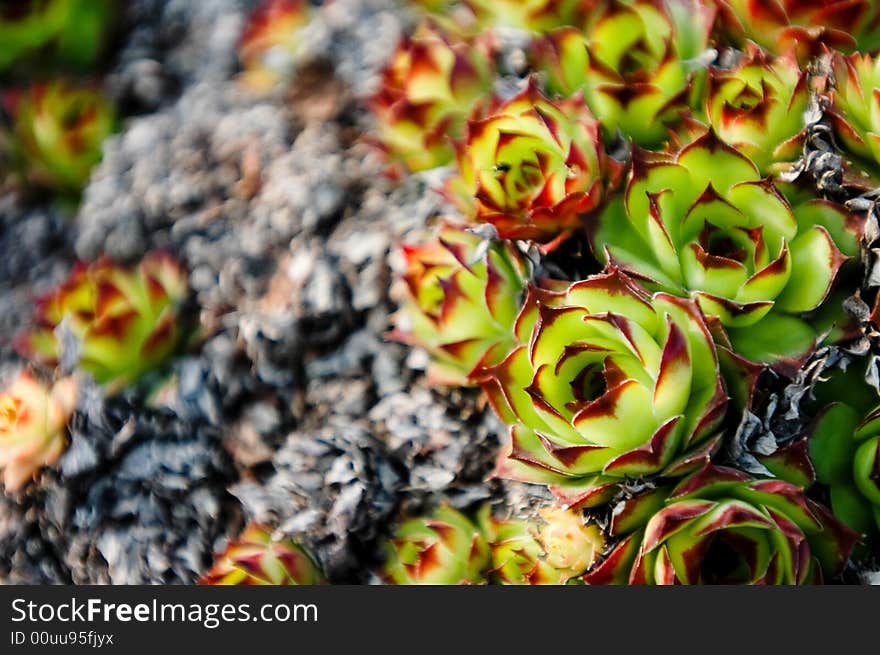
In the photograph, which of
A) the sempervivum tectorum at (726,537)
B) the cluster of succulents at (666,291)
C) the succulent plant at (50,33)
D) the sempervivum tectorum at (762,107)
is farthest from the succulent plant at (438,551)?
the succulent plant at (50,33)

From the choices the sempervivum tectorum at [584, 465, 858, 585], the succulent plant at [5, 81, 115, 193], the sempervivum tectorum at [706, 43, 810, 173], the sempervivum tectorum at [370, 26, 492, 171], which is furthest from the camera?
the succulent plant at [5, 81, 115, 193]

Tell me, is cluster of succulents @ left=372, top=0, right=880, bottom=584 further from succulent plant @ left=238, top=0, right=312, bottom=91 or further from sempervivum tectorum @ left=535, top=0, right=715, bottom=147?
succulent plant @ left=238, top=0, right=312, bottom=91

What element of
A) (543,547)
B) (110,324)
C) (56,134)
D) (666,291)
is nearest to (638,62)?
(666,291)

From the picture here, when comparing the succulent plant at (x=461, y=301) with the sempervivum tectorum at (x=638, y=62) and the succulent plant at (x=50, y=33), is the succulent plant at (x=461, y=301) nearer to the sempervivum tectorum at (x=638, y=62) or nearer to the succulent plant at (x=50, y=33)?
the sempervivum tectorum at (x=638, y=62)

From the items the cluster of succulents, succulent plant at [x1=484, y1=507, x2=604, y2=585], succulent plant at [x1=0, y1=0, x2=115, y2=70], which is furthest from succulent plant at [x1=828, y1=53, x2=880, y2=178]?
succulent plant at [x1=0, y1=0, x2=115, y2=70]

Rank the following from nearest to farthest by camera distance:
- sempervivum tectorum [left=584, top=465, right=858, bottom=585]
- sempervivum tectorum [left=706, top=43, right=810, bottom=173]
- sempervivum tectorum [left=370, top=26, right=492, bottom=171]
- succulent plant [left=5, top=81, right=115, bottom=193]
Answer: sempervivum tectorum [left=584, top=465, right=858, bottom=585] → sempervivum tectorum [left=706, top=43, right=810, bottom=173] → sempervivum tectorum [left=370, top=26, right=492, bottom=171] → succulent plant [left=5, top=81, right=115, bottom=193]

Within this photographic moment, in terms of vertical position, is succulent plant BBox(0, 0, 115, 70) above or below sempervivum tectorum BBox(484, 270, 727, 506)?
above

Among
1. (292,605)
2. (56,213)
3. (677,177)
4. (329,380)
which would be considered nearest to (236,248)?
(329,380)
